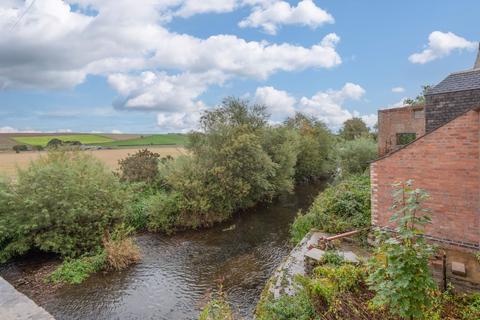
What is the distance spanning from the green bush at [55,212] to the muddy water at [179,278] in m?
1.29

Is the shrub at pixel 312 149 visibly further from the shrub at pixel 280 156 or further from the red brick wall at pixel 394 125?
the red brick wall at pixel 394 125

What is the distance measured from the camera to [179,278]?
1064 centimetres

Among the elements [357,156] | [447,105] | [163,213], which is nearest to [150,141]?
[163,213]

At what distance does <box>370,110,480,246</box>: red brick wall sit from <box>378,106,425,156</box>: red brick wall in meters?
12.0

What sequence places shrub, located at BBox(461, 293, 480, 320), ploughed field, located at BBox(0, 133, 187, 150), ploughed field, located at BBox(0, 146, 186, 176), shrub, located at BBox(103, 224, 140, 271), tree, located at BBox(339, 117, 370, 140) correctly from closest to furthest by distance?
shrub, located at BBox(461, 293, 480, 320)
shrub, located at BBox(103, 224, 140, 271)
ploughed field, located at BBox(0, 146, 186, 176)
ploughed field, located at BBox(0, 133, 187, 150)
tree, located at BBox(339, 117, 370, 140)

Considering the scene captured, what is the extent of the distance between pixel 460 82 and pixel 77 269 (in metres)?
14.7

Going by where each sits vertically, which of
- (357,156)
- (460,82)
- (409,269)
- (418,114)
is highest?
(460,82)

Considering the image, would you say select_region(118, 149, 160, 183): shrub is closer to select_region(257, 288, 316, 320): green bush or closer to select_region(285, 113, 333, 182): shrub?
select_region(285, 113, 333, 182): shrub

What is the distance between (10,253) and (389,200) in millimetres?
14679

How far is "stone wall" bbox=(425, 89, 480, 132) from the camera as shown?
27.7 feet

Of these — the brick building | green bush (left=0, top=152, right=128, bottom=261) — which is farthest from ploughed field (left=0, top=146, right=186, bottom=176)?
the brick building

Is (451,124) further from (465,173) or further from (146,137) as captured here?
(146,137)

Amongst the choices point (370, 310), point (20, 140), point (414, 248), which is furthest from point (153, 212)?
point (20, 140)

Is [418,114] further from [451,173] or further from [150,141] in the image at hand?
[150,141]
